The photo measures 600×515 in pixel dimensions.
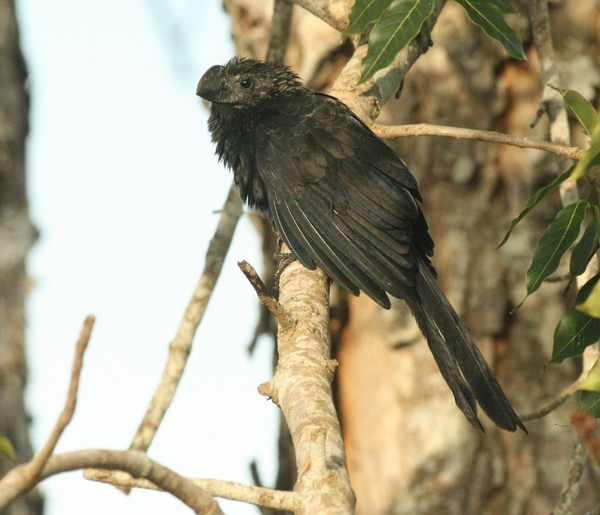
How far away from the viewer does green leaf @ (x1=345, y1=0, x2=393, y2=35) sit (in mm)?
2752

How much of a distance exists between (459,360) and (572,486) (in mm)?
587

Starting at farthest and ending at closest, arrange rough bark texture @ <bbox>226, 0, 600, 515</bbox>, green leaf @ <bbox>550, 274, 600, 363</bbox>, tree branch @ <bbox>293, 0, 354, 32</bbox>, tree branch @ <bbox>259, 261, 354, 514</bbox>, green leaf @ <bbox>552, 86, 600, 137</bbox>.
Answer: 1. rough bark texture @ <bbox>226, 0, 600, 515</bbox>
2. tree branch @ <bbox>293, 0, 354, 32</bbox>
3. green leaf @ <bbox>552, 86, 600, 137</bbox>
4. green leaf @ <bbox>550, 274, 600, 363</bbox>
5. tree branch @ <bbox>259, 261, 354, 514</bbox>

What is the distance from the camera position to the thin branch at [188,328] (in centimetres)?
374

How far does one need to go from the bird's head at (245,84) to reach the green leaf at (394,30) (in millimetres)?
1562

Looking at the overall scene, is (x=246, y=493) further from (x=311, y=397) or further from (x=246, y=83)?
(x=246, y=83)

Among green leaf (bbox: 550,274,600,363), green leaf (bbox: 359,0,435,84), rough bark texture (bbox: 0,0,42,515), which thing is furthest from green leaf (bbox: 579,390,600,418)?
rough bark texture (bbox: 0,0,42,515)

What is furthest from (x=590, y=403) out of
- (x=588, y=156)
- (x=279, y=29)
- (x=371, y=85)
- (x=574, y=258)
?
(x=279, y=29)

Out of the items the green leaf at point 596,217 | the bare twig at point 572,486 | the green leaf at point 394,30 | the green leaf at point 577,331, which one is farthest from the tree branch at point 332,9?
the bare twig at point 572,486

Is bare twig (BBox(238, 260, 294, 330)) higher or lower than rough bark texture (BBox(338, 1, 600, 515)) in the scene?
lower

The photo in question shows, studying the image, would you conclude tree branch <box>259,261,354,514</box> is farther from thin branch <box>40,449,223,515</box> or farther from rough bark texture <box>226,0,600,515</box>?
rough bark texture <box>226,0,600,515</box>

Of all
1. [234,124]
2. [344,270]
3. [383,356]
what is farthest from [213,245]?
[383,356]

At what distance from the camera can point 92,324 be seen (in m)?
1.23

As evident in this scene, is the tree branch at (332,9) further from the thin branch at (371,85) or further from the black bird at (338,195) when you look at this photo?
the black bird at (338,195)

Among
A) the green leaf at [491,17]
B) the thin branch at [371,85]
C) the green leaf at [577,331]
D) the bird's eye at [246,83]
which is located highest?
the bird's eye at [246,83]
